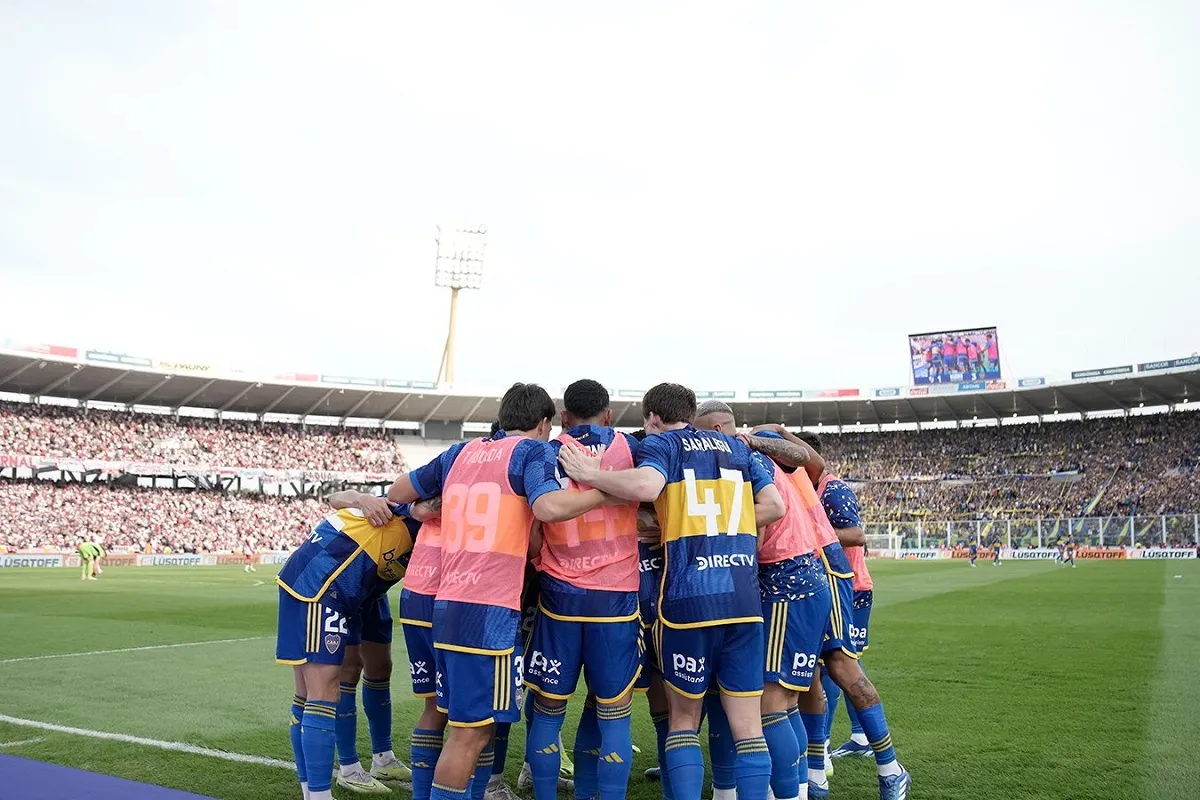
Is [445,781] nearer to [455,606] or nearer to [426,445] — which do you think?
[455,606]

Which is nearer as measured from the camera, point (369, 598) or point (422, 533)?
point (422, 533)

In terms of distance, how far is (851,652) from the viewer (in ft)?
17.3

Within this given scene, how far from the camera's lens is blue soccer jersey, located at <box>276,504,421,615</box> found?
16.4ft

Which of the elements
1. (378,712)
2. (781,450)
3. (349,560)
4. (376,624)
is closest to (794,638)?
(781,450)

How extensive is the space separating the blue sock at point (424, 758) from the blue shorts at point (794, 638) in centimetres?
177

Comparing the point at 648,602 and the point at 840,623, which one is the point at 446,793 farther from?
the point at 840,623

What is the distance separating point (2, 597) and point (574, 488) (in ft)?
65.7

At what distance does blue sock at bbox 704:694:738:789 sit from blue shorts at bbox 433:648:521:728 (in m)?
1.19

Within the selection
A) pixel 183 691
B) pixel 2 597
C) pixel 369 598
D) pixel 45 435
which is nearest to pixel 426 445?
pixel 45 435

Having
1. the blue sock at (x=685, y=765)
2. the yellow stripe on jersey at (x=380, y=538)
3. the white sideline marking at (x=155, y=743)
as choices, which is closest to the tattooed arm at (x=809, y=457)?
the blue sock at (x=685, y=765)

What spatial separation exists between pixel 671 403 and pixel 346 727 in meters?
2.94

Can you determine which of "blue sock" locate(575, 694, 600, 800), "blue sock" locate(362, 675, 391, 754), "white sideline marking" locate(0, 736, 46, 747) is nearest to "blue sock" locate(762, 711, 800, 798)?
"blue sock" locate(575, 694, 600, 800)

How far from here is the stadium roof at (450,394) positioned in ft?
148

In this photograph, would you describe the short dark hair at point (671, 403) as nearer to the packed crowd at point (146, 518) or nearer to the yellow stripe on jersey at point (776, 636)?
the yellow stripe on jersey at point (776, 636)
